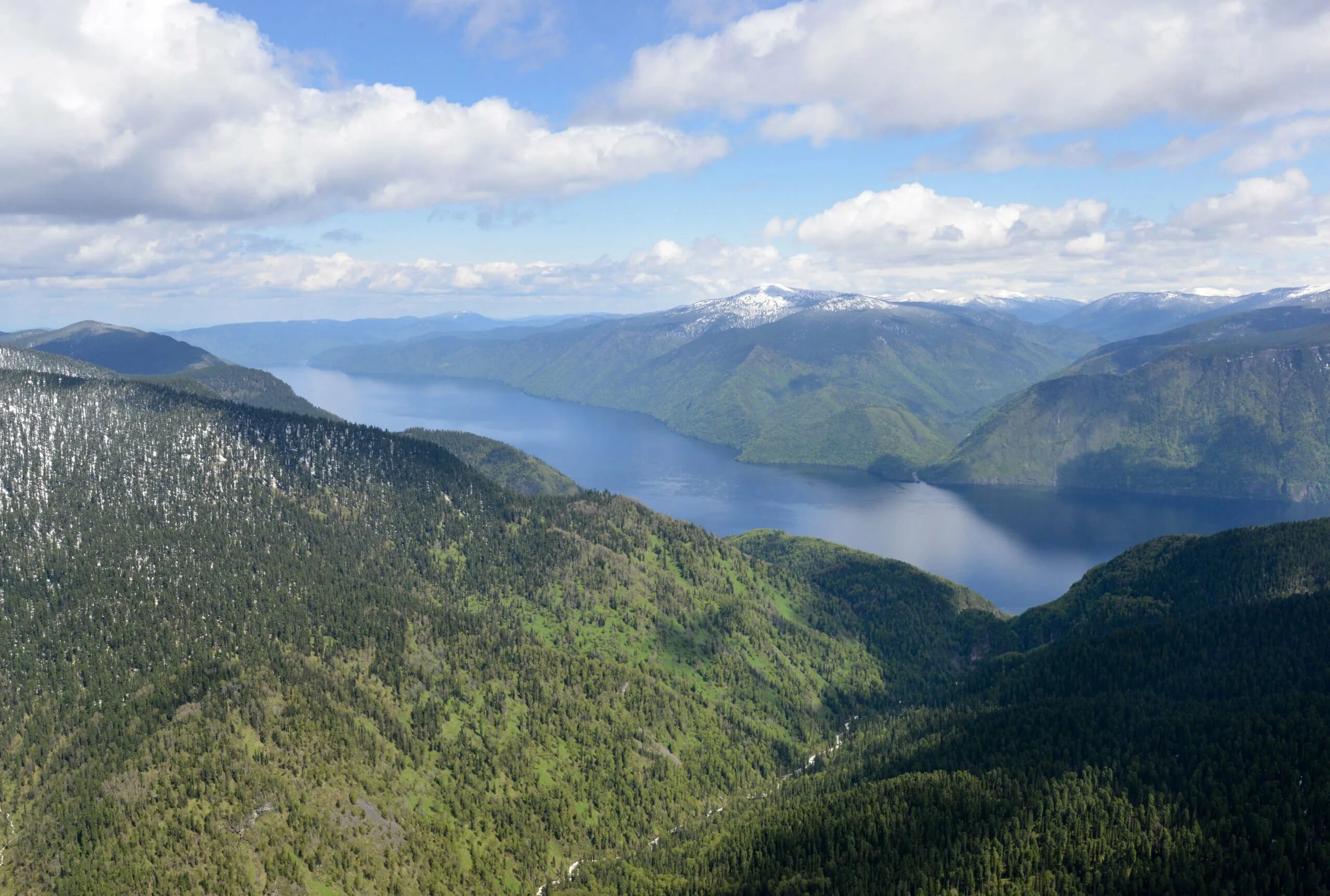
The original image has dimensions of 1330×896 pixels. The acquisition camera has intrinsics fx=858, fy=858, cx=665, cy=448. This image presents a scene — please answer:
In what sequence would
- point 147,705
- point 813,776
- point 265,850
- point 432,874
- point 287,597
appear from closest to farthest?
point 265,850 < point 432,874 < point 147,705 < point 813,776 < point 287,597

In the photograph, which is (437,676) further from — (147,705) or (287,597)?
(147,705)

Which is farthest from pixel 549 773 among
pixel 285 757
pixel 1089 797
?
pixel 1089 797

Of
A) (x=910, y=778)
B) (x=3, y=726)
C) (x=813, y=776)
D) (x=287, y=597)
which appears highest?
(x=287, y=597)

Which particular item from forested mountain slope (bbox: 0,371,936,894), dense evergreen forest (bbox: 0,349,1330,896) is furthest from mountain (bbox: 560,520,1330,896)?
forested mountain slope (bbox: 0,371,936,894)

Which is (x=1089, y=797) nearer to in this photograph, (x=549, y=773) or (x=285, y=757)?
(x=549, y=773)

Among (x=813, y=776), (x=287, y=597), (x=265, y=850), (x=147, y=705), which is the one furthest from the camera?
(x=287, y=597)

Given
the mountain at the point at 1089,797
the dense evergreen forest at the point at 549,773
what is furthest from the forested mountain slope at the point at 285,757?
the mountain at the point at 1089,797

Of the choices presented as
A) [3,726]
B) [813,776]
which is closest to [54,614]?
[3,726]

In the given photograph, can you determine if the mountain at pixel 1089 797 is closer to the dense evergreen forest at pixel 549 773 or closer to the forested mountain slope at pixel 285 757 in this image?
the dense evergreen forest at pixel 549 773
